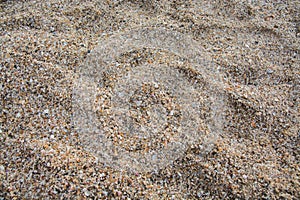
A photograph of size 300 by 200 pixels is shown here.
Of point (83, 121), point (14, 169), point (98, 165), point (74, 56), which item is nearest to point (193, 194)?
point (98, 165)

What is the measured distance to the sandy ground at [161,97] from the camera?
1.79 m

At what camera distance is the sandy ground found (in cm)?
179

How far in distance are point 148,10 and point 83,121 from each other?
1.04m

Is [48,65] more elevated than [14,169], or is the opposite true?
[48,65]

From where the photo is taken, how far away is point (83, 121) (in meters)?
1.98

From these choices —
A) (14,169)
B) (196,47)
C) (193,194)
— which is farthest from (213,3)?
(14,169)

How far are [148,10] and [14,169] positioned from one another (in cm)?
147

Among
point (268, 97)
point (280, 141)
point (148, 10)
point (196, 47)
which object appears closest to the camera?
point (280, 141)

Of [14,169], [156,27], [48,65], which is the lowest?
[14,169]

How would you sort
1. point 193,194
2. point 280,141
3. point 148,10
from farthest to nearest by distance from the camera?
1. point 148,10
2. point 280,141
3. point 193,194

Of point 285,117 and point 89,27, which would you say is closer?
point 285,117

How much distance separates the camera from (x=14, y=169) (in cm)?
180

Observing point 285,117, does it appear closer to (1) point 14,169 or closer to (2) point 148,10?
(2) point 148,10

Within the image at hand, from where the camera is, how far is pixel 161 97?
2.12 m
